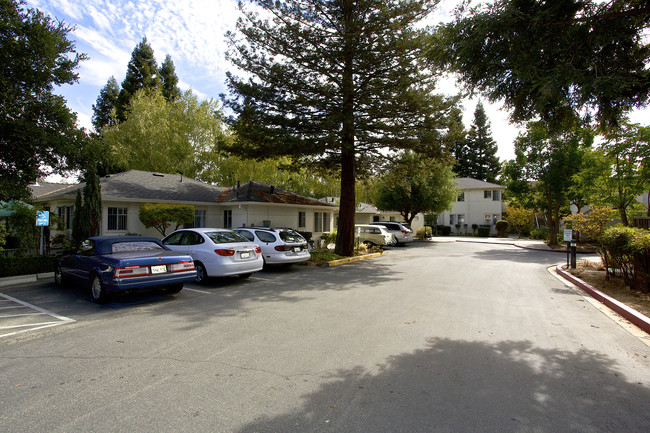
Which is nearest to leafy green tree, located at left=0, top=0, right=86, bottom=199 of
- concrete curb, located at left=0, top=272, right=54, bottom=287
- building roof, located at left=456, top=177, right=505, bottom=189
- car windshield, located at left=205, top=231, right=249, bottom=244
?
concrete curb, located at left=0, top=272, right=54, bottom=287

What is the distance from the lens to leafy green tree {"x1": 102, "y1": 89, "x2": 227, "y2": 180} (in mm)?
30172

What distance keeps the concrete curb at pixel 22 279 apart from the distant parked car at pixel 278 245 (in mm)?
6029

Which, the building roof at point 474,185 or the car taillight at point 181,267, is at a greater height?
the building roof at point 474,185

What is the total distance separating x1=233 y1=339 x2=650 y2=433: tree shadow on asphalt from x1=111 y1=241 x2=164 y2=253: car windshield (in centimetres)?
616

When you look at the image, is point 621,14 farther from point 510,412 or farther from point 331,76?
point 331,76

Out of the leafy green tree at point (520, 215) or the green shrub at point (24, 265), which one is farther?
the leafy green tree at point (520, 215)

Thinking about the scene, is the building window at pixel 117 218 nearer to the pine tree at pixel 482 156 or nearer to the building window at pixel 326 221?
the building window at pixel 326 221

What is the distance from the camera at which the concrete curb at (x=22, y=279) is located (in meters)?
9.90

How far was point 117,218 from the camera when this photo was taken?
16.9 metres

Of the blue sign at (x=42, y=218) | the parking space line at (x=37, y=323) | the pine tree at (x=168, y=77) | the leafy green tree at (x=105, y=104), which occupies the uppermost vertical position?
the pine tree at (x=168, y=77)

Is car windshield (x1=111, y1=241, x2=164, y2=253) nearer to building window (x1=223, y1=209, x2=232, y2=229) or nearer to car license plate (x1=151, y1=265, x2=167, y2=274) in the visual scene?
car license plate (x1=151, y1=265, x2=167, y2=274)

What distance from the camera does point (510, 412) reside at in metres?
3.39

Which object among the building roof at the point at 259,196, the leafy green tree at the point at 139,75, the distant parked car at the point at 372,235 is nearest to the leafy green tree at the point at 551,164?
the distant parked car at the point at 372,235

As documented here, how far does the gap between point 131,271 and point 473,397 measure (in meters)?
6.60
